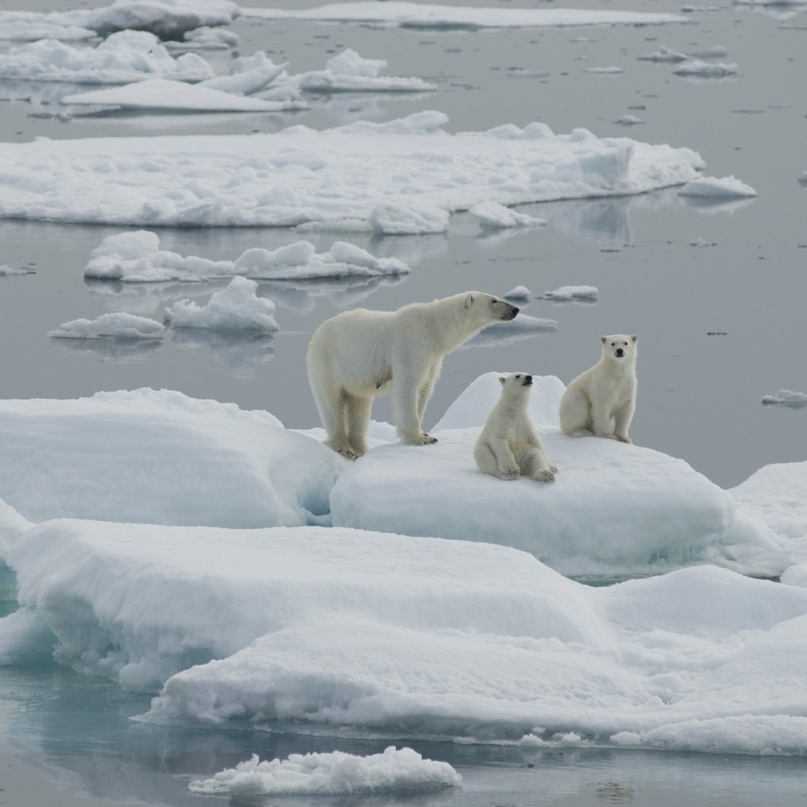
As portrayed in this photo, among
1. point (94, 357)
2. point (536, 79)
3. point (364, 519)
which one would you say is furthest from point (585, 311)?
point (536, 79)

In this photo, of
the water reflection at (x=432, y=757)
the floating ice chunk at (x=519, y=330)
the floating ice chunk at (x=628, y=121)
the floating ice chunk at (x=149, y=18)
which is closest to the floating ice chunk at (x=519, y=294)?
the floating ice chunk at (x=519, y=330)

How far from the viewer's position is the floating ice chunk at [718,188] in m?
18.5

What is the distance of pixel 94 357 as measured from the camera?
38.9ft

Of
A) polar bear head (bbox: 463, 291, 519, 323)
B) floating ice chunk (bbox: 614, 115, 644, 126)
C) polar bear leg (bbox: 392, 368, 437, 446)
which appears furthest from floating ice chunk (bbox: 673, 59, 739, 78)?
polar bear leg (bbox: 392, 368, 437, 446)

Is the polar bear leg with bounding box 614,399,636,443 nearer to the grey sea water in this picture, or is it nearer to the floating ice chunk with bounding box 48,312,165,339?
the grey sea water

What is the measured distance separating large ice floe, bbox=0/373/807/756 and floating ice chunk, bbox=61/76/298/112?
18.1 m

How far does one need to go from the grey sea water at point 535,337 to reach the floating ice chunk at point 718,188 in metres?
0.24

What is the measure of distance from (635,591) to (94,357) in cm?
670

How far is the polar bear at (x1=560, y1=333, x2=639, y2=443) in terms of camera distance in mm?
7672

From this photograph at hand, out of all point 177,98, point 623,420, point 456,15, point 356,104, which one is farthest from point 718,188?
point 456,15

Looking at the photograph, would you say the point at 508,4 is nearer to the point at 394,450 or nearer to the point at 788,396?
the point at 788,396

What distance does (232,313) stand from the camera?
1223 cm

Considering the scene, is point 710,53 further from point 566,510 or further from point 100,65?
point 566,510

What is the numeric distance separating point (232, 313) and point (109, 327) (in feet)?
3.06
